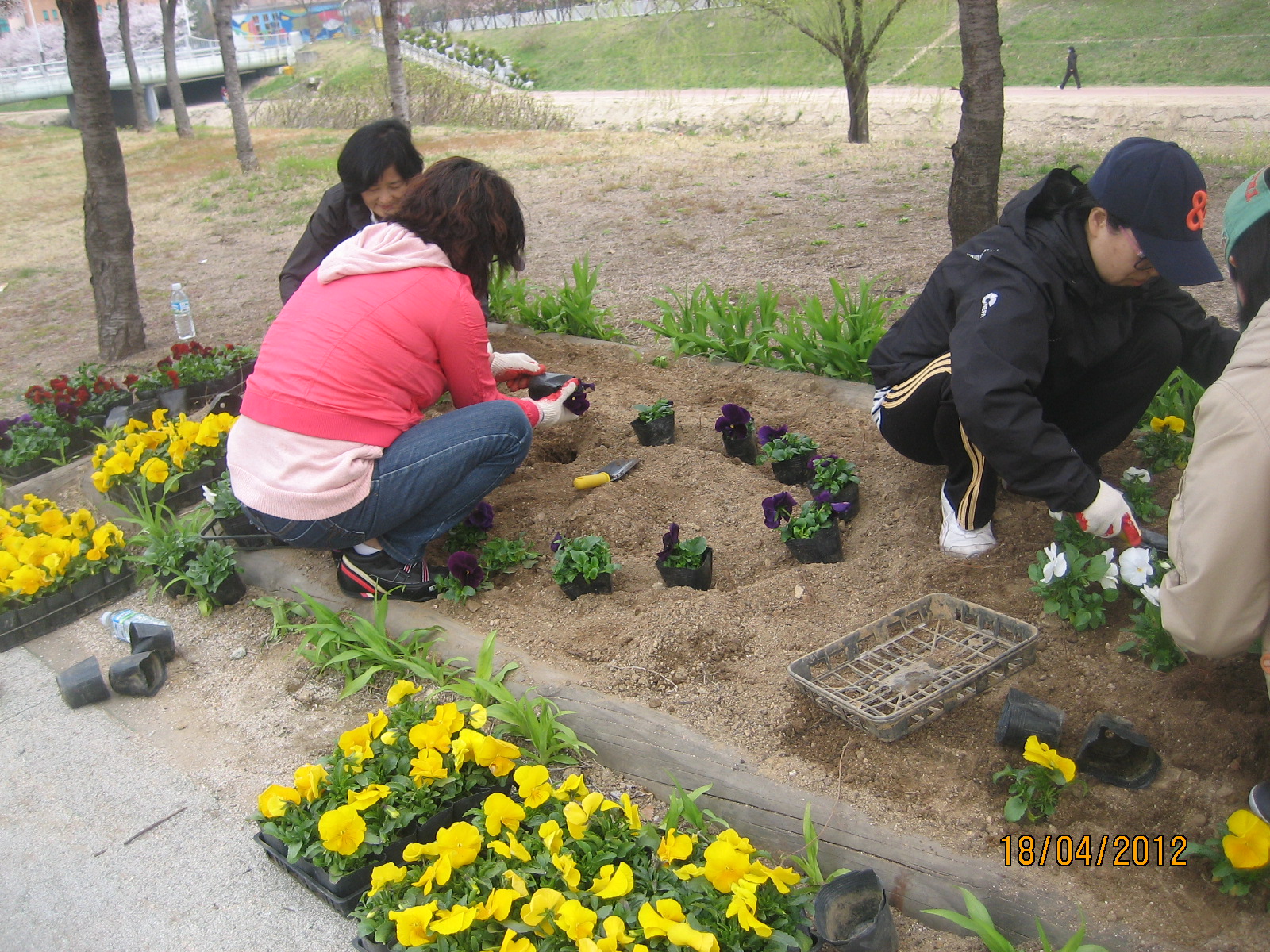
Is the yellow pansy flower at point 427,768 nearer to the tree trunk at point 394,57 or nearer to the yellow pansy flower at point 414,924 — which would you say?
the yellow pansy flower at point 414,924

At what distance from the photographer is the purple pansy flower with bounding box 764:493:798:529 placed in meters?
2.98

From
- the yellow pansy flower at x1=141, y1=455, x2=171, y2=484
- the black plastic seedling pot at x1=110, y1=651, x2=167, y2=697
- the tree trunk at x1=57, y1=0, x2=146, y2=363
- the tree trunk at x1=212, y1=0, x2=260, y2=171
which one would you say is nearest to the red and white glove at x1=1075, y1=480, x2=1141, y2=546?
the black plastic seedling pot at x1=110, y1=651, x2=167, y2=697

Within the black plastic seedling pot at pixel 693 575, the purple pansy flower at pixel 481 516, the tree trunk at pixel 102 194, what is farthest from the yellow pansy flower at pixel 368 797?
the tree trunk at pixel 102 194

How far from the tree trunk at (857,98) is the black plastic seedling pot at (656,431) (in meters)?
11.7

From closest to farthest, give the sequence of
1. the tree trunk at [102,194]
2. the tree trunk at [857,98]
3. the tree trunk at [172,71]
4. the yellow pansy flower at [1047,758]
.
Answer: the yellow pansy flower at [1047,758] → the tree trunk at [102,194] → the tree trunk at [857,98] → the tree trunk at [172,71]

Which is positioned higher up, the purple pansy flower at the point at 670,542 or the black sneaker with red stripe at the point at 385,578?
the purple pansy flower at the point at 670,542

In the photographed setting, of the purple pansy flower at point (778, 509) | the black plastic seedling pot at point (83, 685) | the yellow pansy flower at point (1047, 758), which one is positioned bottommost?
the black plastic seedling pot at point (83, 685)

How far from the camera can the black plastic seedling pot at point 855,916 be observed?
5.61 ft

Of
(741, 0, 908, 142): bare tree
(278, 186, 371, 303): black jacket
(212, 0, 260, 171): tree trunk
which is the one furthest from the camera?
(212, 0, 260, 171): tree trunk

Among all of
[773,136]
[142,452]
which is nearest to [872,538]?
[142,452]

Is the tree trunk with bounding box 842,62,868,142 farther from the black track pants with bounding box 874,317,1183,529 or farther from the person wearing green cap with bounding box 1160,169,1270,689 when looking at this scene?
the person wearing green cap with bounding box 1160,169,1270,689

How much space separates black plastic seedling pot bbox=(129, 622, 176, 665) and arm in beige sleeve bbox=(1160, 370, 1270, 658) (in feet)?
9.25

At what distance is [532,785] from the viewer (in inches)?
80.2

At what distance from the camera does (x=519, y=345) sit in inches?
197
